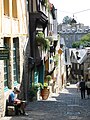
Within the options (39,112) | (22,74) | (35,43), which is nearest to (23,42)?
(22,74)

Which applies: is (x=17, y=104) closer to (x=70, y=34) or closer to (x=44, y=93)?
(x=44, y=93)

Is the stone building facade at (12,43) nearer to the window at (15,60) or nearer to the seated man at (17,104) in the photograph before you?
the window at (15,60)

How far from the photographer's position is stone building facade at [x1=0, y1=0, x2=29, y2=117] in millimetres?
17328

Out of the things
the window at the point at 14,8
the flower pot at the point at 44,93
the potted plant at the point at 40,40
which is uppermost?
the window at the point at 14,8

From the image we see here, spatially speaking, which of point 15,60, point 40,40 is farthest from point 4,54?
point 40,40

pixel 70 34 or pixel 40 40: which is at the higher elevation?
pixel 70 34

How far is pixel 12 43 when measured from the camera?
64.1ft

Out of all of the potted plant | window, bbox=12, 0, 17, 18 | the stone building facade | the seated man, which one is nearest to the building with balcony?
the potted plant

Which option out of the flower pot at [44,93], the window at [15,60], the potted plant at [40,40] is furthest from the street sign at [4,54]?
the flower pot at [44,93]

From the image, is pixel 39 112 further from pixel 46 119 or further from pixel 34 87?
pixel 34 87

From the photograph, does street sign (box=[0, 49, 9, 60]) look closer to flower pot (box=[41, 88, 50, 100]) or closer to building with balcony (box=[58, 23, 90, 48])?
flower pot (box=[41, 88, 50, 100])

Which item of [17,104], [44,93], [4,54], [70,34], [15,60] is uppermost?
[70,34]

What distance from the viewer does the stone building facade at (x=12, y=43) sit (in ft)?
56.9

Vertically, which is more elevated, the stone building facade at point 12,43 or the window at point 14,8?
the window at point 14,8
